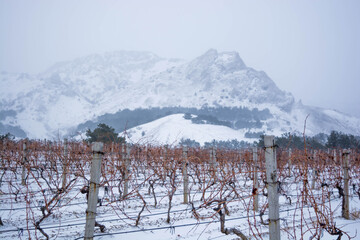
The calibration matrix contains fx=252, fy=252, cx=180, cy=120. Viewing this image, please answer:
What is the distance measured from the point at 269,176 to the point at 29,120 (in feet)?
560

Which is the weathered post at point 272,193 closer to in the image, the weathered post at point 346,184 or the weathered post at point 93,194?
the weathered post at point 93,194

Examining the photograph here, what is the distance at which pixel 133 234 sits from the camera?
234 inches

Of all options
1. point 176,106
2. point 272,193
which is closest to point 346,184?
point 272,193

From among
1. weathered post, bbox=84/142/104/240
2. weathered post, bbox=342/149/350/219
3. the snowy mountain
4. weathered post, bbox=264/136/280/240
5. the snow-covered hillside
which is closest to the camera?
weathered post, bbox=264/136/280/240

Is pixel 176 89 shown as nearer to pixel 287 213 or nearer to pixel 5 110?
pixel 5 110

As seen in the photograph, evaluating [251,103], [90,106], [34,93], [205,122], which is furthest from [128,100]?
[205,122]

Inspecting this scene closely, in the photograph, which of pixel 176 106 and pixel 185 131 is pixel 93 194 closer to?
pixel 185 131

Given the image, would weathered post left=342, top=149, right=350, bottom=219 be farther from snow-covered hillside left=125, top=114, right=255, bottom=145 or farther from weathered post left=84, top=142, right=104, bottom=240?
snow-covered hillside left=125, top=114, right=255, bottom=145

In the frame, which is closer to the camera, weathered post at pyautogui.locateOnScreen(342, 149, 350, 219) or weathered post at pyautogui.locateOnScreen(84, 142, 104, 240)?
weathered post at pyautogui.locateOnScreen(84, 142, 104, 240)

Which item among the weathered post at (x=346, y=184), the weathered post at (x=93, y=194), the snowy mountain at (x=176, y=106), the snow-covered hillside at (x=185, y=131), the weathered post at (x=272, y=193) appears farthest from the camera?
the snowy mountain at (x=176, y=106)

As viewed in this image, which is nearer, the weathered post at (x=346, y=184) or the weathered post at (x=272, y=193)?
the weathered post at (x=272, y=193)

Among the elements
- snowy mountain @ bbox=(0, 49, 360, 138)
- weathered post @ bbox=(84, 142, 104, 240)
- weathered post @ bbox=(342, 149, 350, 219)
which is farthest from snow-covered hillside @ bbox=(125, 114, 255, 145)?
weathered post @ bbox=(84, 142, 104, 240)

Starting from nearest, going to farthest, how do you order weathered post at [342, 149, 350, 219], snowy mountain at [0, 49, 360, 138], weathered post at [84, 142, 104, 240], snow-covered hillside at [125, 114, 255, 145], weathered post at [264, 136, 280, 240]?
weathered post at [264, 136, 280, 240] < weathered post at [84, 142, 104, 240] < weathered post at [342, 149, 350, 219] < snow-covered hillside at [125, 114, 255, 145] < snowy mountain at [0, 49, 360, 138]

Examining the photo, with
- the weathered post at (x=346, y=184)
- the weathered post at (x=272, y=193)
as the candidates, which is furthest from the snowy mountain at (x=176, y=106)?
the weathered post at (x=272, y=193)
